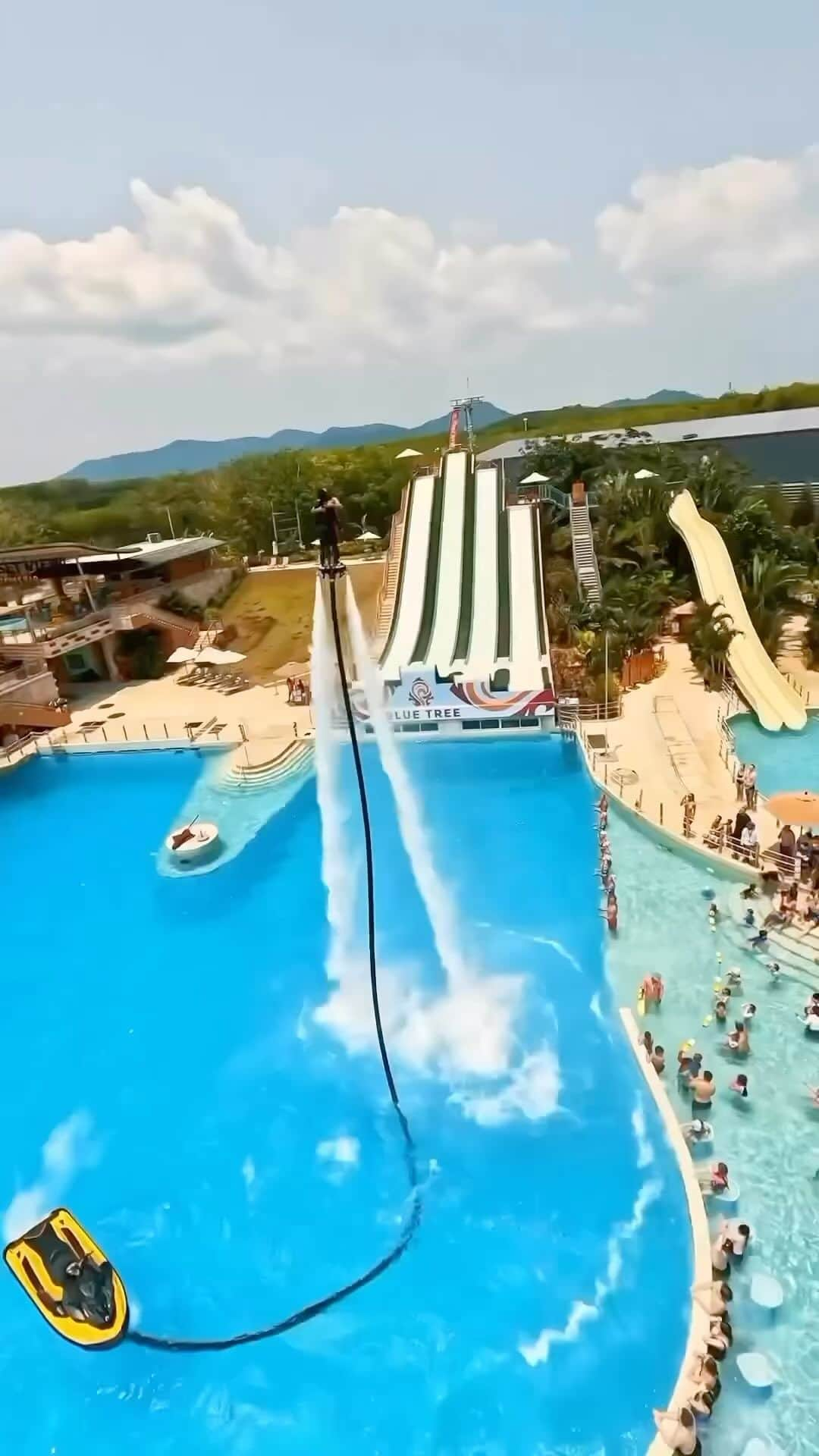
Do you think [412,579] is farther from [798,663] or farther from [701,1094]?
[701,1094]

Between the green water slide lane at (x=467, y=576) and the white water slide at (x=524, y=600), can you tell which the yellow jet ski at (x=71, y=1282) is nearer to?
the white water slide at (x=524, y=600)

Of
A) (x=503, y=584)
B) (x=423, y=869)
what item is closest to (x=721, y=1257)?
(x=423, y=869)

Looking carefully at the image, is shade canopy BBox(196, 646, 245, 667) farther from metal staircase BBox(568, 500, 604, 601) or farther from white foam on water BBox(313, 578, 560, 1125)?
white foam on water BBox(313, 578, 560, 1125)

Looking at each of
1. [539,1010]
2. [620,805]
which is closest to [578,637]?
[620,805]

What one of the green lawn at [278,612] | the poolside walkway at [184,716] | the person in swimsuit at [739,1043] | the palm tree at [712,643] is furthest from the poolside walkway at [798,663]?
the green lawn at [278,612]

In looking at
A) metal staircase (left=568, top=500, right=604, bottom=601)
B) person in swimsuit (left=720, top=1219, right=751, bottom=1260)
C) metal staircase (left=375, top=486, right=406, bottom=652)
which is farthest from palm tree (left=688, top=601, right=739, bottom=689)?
person in swimsuit (left=720, top=1219, right=751, bottom=1260)

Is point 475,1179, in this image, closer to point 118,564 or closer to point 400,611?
point 400,611
